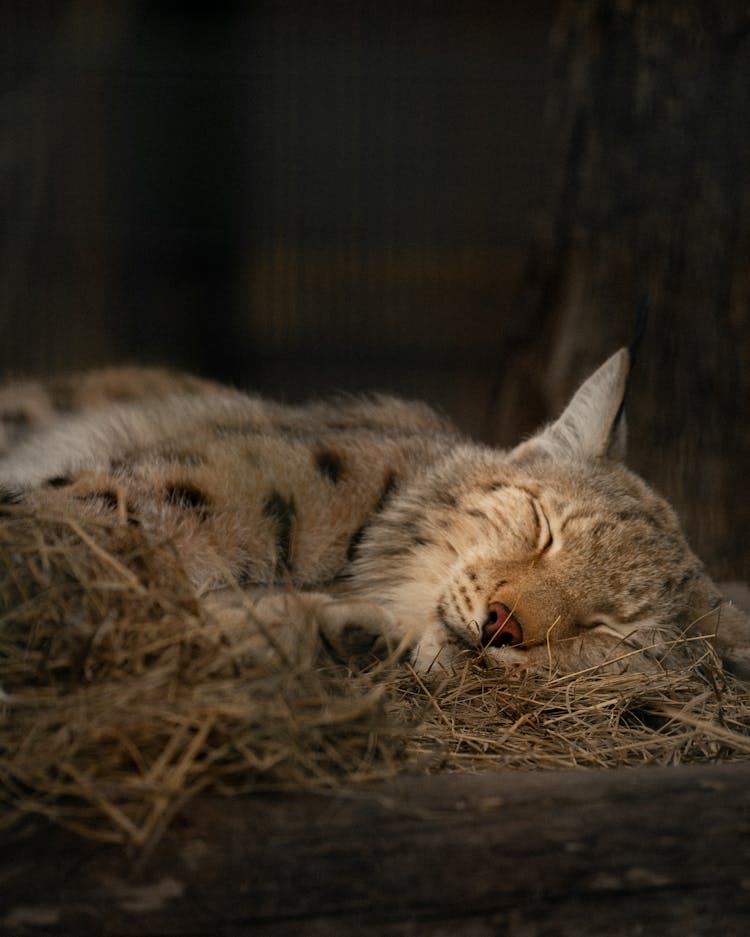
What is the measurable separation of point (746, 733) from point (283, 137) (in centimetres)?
337

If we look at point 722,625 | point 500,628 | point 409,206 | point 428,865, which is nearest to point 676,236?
point 409,206

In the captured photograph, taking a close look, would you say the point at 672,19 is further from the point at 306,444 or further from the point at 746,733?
the point at 746,733

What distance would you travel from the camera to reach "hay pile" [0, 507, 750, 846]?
1.56 meters

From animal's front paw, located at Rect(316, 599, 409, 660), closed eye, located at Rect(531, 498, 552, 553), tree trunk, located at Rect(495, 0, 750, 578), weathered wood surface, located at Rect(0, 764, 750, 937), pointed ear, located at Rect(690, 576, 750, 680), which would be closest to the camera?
weathered wood surface, located at Rect(0, 764, 750, 937)

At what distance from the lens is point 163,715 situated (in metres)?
1.60

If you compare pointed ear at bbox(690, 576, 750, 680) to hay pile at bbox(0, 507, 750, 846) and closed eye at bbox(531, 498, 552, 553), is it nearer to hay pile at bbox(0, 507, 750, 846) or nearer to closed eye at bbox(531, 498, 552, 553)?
closed eye at bbox(531, 498, 552, 553)

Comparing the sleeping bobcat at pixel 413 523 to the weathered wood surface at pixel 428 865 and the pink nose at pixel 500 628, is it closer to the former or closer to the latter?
the pink nose at pixel 500 628

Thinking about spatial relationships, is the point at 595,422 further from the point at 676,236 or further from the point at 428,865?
the point at 428,865

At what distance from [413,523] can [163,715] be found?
4.35 ft

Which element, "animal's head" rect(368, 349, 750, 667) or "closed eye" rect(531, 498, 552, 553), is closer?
"animal's head" rect(368, 349, 750, 667)

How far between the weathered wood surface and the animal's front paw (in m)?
0.67

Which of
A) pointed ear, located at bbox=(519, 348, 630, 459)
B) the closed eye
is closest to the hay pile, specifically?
the closed eye

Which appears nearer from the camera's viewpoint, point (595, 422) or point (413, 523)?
point (413, 523)

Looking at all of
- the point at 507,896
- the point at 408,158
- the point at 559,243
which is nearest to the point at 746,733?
the point at 507,896
